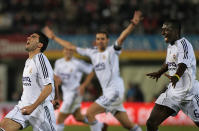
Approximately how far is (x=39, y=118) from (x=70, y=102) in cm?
545

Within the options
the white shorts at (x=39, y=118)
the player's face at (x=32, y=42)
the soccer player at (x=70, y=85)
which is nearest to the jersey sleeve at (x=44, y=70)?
the player's face at (x=32, y=42)

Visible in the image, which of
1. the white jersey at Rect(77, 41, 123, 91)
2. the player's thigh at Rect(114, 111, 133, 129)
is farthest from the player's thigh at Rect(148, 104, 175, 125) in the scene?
the white jersey at Rect(77, 41, 123, 91)

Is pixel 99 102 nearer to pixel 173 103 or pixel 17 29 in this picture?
pixel 173 103

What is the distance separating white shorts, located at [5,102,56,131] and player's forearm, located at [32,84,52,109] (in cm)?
33

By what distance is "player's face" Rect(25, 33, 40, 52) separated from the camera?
7699 millimetres

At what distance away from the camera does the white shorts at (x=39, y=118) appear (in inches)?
294

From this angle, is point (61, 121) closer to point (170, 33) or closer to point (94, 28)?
point (170, 33)

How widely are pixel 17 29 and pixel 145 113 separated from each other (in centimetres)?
974

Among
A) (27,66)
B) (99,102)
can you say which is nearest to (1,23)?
(99,102)

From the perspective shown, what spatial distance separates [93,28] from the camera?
22953 mm

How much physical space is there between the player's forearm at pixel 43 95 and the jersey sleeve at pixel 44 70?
3.6 inches

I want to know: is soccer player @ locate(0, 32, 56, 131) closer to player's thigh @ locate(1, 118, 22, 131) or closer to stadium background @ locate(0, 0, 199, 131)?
player's thigh @ locate(1, 118, 22, 131)

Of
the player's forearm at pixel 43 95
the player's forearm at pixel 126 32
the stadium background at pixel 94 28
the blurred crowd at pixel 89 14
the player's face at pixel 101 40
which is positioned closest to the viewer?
the player's forearm at pixel 43 95

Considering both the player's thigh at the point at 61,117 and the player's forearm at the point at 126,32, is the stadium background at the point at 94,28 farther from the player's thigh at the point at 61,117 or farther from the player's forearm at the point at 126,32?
the player's forearm at the point at 126,32
